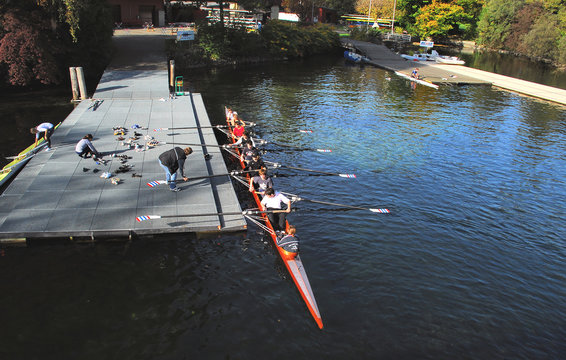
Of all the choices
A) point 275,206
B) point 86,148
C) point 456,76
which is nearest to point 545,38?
point 456,76

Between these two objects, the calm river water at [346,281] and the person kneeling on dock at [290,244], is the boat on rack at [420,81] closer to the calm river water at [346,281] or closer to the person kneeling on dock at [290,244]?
the calm river water at [346,281]

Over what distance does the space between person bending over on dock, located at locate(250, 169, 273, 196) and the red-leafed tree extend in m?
25.8

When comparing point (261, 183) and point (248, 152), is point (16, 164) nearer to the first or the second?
point (248, 152)

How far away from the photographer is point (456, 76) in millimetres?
58094

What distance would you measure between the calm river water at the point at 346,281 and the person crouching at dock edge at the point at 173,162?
3071 mm

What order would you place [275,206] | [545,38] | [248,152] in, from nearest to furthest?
[275,206] → [248,152] → [545,38]

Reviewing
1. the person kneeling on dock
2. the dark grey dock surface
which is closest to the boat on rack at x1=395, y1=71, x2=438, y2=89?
the dark grey dock surface

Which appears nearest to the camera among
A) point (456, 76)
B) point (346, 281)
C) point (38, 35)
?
point (346, 281)

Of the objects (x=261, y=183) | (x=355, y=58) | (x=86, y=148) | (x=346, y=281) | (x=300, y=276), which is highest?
(x=355, y=58)

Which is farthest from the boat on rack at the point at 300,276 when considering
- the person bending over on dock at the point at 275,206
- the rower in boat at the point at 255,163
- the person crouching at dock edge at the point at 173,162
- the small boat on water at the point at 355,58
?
the small boat on water at the point at 355,58

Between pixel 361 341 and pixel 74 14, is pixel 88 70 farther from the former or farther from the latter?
pixel 361 341

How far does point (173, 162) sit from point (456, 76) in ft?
173

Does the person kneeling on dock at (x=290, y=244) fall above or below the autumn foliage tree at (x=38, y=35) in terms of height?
below

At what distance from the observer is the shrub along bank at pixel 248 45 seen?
5322 cm
